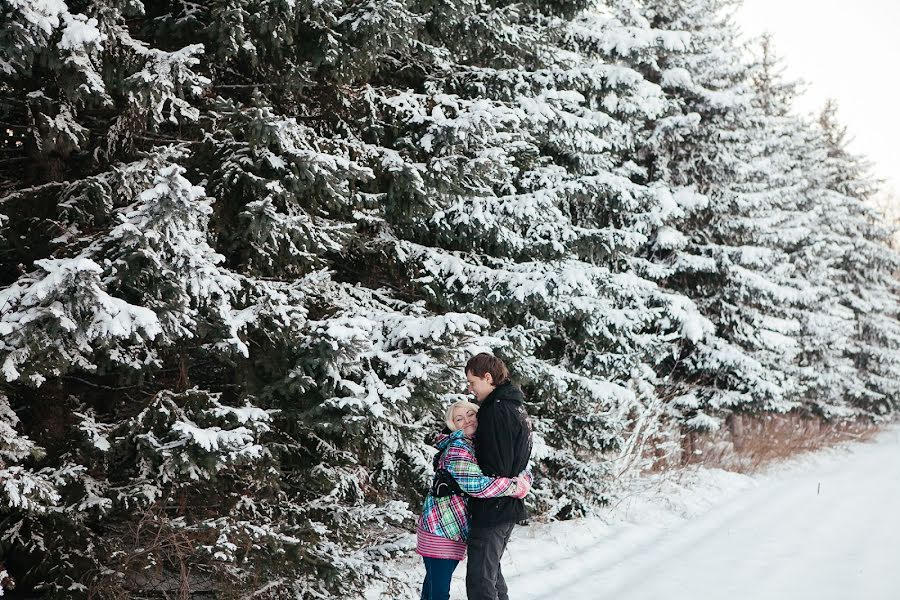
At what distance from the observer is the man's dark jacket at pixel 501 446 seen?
4.10 m

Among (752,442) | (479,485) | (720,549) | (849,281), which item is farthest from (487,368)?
(849,281)

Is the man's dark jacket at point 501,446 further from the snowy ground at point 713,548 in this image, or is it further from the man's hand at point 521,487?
the snowy ground at point 713,548

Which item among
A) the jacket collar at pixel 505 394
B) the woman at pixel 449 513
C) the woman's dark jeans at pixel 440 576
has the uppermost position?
the jacket collar at pixel 505 394

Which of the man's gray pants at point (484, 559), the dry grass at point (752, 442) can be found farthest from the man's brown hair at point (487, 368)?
the dry grass at point (752, 442)

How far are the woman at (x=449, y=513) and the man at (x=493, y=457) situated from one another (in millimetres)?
80

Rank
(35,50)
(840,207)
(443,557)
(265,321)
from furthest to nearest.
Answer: (840,207), (265,321), (443,557), (35,50)

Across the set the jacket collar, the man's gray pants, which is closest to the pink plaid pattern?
the man's gray pants

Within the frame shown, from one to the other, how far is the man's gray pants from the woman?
0.13m

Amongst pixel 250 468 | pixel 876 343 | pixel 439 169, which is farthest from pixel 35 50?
pixel 876 343

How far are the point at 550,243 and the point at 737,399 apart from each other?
7326mm

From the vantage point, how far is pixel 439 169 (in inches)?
265

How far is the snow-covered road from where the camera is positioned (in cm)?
666

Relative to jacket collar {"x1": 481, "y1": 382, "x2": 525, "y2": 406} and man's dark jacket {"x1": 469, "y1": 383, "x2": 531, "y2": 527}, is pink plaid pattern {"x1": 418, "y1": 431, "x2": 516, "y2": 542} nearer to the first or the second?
man's dark jacket {"x1": 469, "y1": 383, "x2": 531, "y2": 527}

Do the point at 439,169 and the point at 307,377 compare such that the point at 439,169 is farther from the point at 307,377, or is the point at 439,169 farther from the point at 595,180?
the point at 595,180
